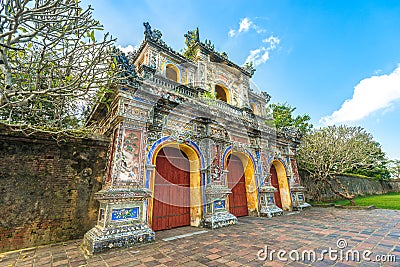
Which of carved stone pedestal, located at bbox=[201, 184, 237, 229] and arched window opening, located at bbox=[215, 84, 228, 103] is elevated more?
arched window opening, located at bbox=[215, 84, 228, 103]

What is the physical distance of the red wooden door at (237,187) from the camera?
7977 mm

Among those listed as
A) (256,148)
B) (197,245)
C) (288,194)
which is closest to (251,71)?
(256,148)

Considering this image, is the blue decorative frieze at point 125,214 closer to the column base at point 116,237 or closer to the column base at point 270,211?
the column base at point 116,237

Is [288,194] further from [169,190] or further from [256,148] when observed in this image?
[169,190]

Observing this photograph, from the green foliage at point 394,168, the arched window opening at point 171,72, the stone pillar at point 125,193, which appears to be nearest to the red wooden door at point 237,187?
the stone pillar at point 125,193

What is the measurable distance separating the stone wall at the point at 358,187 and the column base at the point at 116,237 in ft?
38.1

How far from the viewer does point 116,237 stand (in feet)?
13.7

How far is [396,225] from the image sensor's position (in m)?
5.68

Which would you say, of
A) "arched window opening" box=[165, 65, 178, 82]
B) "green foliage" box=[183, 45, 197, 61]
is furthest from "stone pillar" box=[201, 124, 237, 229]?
"green foliage" box=[183, 45, 197, 61]

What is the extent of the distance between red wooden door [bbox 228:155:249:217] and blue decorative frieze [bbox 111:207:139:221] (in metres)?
4.31

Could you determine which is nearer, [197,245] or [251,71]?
[197,245]

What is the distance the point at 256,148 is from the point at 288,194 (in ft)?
10.8

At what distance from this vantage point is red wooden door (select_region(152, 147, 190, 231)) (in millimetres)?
5922

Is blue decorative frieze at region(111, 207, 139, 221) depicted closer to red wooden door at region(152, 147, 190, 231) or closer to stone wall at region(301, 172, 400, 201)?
red wooden door at region(152, 147, 190, 231)
